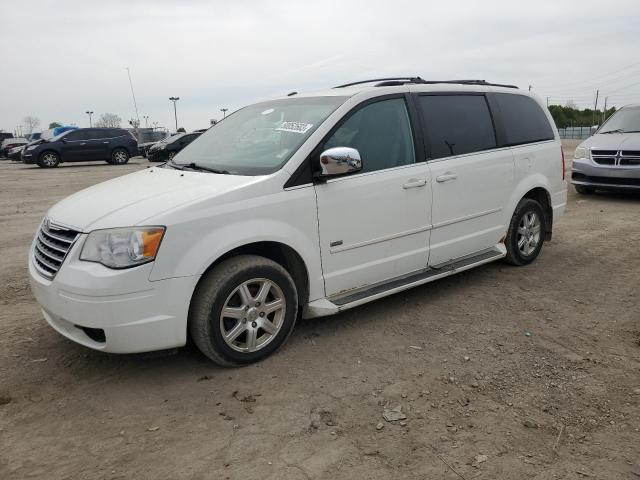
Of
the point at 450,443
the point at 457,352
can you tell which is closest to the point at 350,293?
the point at 457,352

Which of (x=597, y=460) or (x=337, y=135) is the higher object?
(x=337, y=135)

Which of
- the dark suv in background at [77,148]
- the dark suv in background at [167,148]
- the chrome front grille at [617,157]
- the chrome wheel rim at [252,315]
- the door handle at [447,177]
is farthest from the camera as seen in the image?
the dark suv in background at [77,148]

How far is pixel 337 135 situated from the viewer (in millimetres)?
3916

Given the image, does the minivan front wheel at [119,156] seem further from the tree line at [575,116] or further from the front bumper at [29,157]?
the tree line at [575,116]

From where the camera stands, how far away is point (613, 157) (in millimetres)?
9414

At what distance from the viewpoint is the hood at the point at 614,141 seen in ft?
30.2

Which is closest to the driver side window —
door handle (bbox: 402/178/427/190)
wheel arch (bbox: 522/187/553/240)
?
door handle (bbox: 402/178/427/190)

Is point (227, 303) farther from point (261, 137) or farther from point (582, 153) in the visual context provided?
point (582, 153)

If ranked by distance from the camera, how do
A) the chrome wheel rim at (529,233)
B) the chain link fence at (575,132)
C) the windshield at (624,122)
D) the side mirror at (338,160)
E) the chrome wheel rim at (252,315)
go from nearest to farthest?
the chrome wheel rim at (252,315) < the side mirror at (338,160) < the chrome wheel rim at (529,233) < the windshield at (624,122) < the chain link fence at (575,132)

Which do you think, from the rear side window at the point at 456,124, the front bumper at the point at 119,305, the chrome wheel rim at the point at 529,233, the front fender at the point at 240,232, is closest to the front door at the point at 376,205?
the front fender at the point at 240,232

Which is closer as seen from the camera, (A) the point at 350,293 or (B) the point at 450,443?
(B) the point at 450,443

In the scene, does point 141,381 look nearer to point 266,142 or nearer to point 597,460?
point 266,142

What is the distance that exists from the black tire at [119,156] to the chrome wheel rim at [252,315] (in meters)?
22.1

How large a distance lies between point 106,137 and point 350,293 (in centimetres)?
2189
